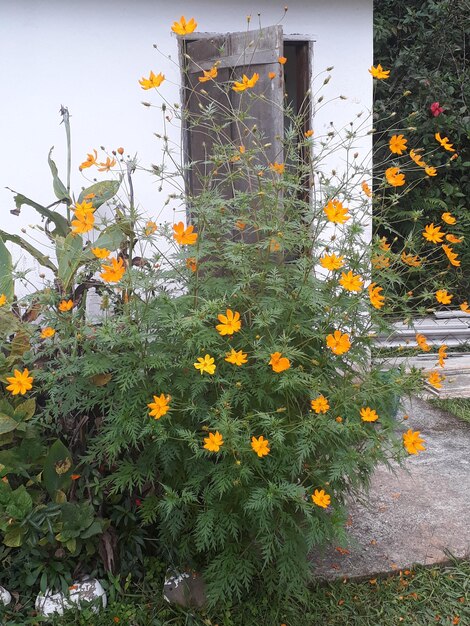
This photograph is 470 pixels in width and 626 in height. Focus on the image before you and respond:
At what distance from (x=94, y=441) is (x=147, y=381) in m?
0.41

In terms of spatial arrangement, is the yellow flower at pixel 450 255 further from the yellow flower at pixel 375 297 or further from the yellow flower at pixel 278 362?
the yellow flower at pixel 278 362

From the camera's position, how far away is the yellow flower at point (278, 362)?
2199 mm

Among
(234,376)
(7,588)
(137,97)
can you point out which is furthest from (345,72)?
(7,588)

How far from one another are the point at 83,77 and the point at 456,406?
135 inches

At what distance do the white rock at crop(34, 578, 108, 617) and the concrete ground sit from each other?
904 mm

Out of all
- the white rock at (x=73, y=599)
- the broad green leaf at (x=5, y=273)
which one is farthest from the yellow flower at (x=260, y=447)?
the broad green leaf at (x=5, y=273)

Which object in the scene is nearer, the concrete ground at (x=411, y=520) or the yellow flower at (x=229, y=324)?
the yellow flower at (x=229, y=324)

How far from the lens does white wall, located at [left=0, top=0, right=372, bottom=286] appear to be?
4246 mm

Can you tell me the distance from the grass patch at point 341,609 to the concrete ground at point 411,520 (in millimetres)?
80

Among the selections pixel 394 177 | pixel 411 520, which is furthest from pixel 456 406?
pixel 394 177

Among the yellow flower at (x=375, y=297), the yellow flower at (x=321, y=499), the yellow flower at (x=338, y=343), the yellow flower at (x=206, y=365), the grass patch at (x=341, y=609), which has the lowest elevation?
the grass patch at (x=341, y=609)

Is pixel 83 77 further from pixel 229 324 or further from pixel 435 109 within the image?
pixel 435 109

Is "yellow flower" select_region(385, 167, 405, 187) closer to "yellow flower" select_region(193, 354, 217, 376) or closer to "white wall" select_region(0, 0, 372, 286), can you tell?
"yellow flower" select_region(193, 354, 217, 376)

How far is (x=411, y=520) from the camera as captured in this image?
3398mm
